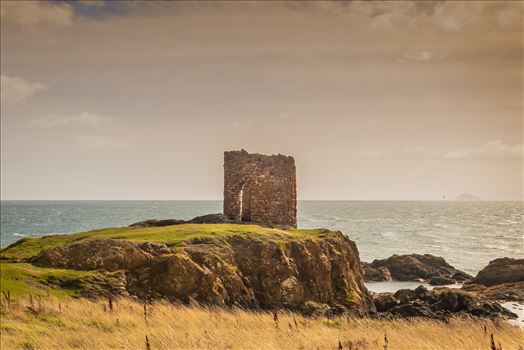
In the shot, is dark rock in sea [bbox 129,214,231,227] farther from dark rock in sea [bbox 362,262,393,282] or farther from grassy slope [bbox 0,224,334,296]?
dark rock in sea [bbox 362,262,393,282]

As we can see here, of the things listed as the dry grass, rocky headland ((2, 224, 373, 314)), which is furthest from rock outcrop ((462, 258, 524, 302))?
the dry grass

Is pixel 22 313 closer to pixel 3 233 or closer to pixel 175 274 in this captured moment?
pixel 175 274

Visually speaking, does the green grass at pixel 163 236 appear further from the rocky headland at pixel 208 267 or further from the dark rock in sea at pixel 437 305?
the dark rock in sea at pixel 437 305

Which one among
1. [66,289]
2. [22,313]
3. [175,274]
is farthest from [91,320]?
[175,274]

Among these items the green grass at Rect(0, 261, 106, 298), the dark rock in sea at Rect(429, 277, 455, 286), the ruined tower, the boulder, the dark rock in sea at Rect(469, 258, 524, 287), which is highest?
the ruined tower

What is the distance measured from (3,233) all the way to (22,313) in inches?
4000

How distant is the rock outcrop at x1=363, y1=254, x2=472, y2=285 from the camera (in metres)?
50.8

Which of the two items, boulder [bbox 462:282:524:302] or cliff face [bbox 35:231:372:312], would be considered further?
boulder [bbox 462:282:524:302]

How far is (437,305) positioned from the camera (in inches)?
1190

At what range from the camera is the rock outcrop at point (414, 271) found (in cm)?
5084

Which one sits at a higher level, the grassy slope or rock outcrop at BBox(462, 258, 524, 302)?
the grassy slope

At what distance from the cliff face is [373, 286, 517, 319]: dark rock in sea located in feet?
12.6

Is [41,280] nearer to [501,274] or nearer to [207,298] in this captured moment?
[207,298]

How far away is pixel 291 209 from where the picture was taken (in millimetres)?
31156
